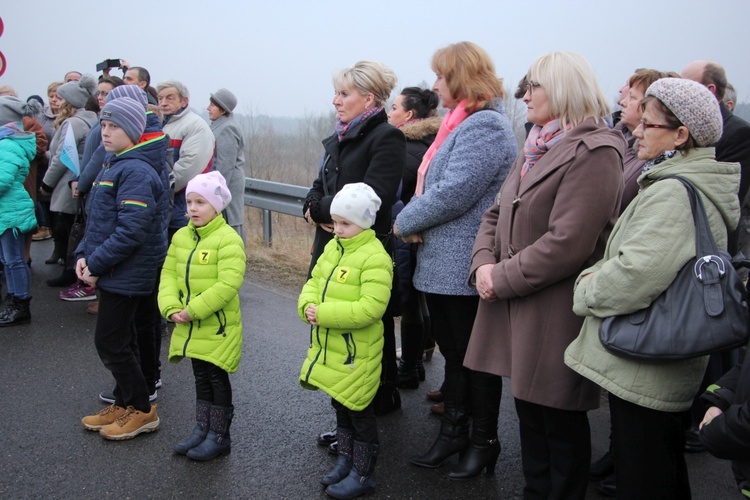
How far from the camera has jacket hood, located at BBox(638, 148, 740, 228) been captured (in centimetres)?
242

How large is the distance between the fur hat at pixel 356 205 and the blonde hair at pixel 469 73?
75 centimetres

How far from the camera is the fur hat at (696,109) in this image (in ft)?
8.01

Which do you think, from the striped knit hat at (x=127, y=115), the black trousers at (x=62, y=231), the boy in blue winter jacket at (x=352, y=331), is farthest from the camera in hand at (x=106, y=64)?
the boy in blue winter jacket at (x=352, y=331)

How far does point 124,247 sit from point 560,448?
2.57m

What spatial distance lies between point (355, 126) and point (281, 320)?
283cm

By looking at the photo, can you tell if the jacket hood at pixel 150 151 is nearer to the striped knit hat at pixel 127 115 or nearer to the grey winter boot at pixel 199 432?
the striped knit hat at pixel 127 115

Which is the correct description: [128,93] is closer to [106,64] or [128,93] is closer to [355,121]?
[355,121]

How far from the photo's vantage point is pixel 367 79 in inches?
150

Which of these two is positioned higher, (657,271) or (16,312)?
(657,271)

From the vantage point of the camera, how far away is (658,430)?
2.54 m

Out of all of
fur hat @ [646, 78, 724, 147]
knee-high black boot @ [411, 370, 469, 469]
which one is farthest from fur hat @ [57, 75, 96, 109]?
fur hat @ [646, 78, 724, 147]

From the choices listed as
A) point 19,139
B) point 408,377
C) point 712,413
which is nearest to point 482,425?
point 408,377

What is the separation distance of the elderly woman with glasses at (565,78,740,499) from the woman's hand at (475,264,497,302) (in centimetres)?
49

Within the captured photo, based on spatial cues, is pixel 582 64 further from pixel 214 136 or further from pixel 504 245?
pixel 214 136
